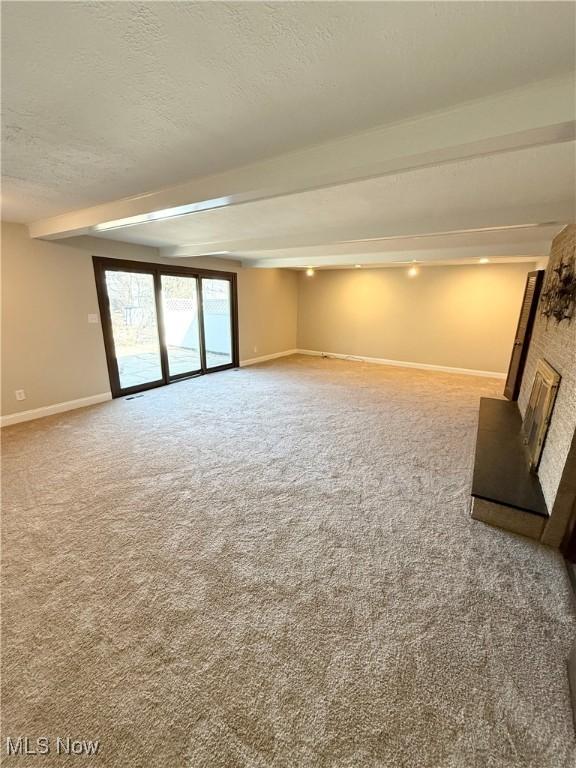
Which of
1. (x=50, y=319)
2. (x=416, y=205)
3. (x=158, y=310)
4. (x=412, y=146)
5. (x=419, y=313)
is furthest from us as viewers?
(x=419, y=313)

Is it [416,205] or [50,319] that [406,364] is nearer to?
[416,205]

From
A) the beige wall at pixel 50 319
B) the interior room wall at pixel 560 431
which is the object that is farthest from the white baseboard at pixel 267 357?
the interior room wall at pixel 560 431

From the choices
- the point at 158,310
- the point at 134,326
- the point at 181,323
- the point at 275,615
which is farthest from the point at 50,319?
the point at 275,615

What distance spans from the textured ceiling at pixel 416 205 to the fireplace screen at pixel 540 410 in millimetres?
1284

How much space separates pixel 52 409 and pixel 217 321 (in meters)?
3.26

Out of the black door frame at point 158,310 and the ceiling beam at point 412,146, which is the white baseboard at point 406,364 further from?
the ceiling beam at point 412,146

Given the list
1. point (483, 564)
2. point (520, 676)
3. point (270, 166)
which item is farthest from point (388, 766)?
point (270, 166)

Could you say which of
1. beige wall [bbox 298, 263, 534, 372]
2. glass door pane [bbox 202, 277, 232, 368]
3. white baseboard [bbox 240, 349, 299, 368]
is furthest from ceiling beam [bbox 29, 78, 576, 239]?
beige wall [bbox 298, 263, 534, 372]

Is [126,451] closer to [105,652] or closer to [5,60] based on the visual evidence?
[105,652]

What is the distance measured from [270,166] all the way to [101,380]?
3.92 metres

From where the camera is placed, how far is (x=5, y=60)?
107cm

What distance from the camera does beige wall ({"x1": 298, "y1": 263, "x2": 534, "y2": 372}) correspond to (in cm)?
584

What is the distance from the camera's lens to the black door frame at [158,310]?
425cm

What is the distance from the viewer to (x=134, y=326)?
4.76 meters
